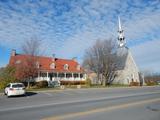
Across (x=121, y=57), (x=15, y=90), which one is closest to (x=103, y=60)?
(x=121, y=57)

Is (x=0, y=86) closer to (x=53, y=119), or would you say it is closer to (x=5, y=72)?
(x=5, y=72)

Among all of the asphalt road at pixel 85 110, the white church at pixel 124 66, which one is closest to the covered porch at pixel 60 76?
the white church at pixel 124 66

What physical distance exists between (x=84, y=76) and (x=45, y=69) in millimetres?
13522

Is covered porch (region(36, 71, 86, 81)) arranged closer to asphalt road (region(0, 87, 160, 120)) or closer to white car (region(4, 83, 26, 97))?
white car (region(4, 83, 26, 97))

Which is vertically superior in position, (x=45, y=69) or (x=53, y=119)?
(x=45, y=69)

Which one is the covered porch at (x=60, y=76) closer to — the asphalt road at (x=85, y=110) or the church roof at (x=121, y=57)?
the church roof at (x=121, y=57)

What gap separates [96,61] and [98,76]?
15.3 ft

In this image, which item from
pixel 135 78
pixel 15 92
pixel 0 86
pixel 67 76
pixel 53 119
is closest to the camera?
pixel 53 119

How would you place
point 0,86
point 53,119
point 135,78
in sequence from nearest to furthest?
point 53,119 → point 0,86 → point 135,78

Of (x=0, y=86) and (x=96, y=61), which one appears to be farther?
(x=96, y=61)

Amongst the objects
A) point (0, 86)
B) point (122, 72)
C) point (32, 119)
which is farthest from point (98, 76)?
point (32, 119)

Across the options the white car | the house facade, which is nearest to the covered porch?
the house facade

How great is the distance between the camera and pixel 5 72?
143 feet

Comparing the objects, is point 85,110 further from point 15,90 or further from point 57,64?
point 57,64
